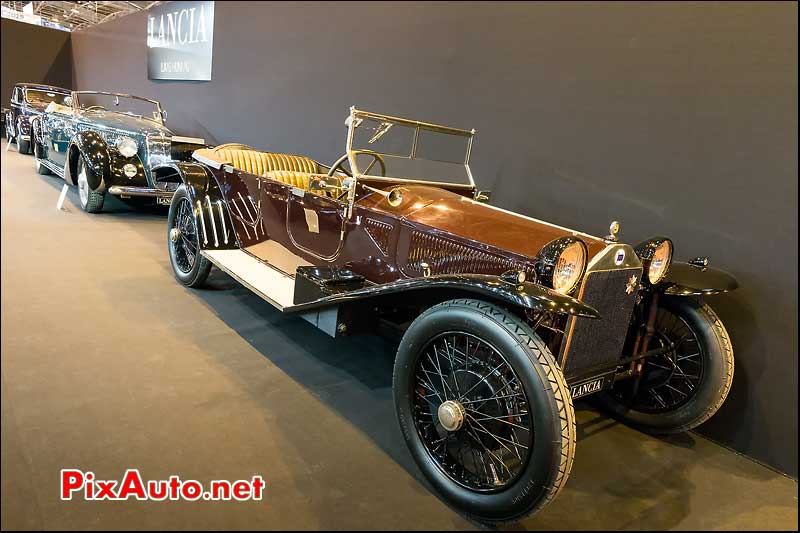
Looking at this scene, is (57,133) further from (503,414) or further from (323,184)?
(503,414)

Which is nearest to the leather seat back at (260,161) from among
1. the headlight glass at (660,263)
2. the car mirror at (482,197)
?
the car mirror at (482,197)

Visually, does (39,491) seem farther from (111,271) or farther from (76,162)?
(76,162)

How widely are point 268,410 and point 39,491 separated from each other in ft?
3.12

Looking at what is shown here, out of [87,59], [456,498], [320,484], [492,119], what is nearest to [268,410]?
[320,484]

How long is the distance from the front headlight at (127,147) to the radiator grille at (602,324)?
18.3 ft

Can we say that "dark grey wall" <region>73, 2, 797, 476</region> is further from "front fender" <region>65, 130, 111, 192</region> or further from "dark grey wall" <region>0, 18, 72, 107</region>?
"front fender" <region>65, 130, 111, 192</region>

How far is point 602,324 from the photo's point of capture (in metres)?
2.23

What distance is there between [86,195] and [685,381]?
609 cm

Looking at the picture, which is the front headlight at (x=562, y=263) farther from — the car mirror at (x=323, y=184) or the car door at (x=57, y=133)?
the car door at (x=57, y=133)

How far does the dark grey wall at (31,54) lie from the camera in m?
2.39

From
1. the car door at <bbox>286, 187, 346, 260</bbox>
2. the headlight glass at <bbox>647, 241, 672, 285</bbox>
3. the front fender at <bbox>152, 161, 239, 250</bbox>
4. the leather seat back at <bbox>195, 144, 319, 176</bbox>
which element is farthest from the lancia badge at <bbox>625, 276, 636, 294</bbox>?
the leather seat back at <bbox>195, 144, 319, 176</bbox>

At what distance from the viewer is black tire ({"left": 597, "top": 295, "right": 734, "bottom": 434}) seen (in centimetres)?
246

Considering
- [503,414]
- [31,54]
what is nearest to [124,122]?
[31,54]

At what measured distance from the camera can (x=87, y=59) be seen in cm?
516
